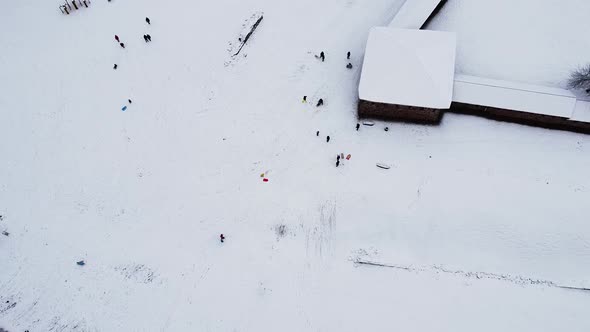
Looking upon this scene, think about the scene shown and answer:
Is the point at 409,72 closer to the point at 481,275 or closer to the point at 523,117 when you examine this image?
the point at 523,117

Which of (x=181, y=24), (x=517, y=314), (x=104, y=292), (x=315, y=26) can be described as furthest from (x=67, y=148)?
(x=517, y=314)

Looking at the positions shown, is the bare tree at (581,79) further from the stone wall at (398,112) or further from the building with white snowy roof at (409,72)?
the stone wall at (398,112)

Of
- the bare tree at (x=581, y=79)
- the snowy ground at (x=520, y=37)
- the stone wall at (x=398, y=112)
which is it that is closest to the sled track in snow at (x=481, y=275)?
the stone wall at (x=398, y=112)

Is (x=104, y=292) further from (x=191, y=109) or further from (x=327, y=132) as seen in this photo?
(x=327, y=132)

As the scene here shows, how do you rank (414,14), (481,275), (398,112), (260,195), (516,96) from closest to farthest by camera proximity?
1. (481,275)
2. (260,195)
3. (516,96)
4. (398,112)
5. (414,14)

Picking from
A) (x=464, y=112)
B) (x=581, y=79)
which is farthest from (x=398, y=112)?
(x=581, y=79)

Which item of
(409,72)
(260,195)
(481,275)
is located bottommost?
(481,275)
